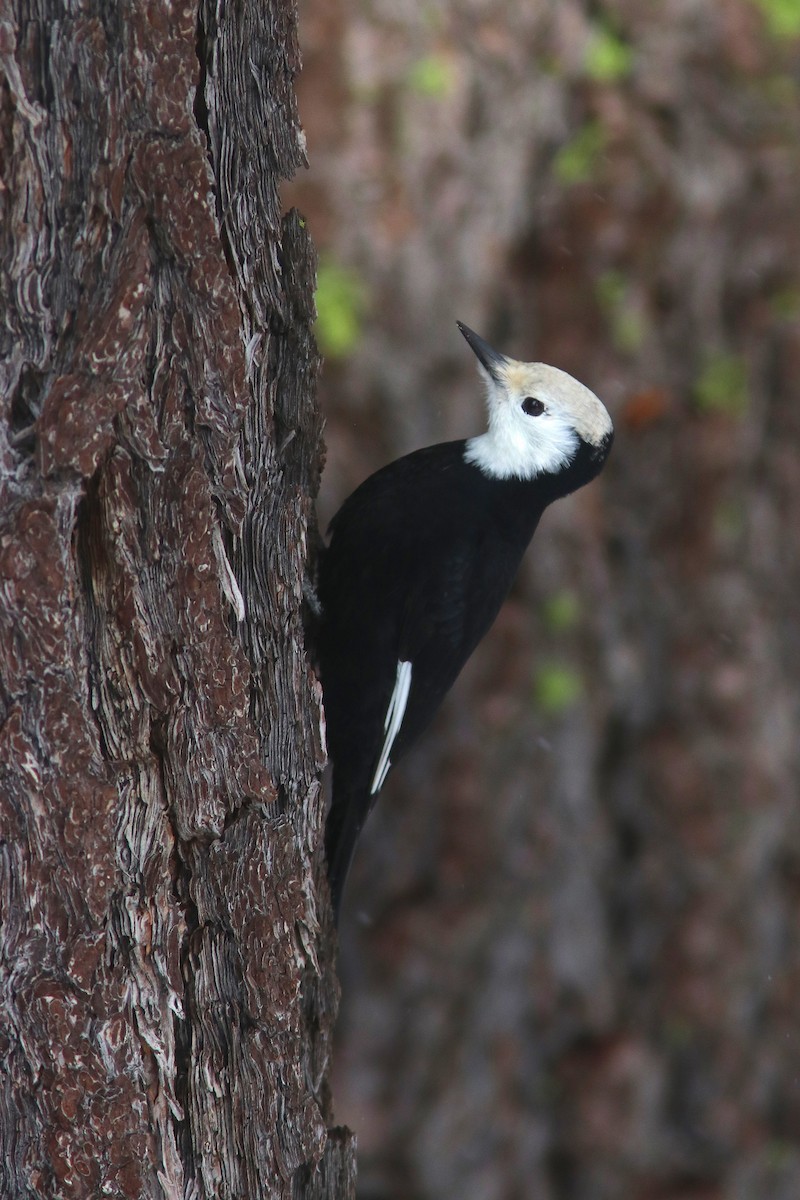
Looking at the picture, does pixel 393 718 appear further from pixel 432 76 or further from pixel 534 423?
pixel 432 76

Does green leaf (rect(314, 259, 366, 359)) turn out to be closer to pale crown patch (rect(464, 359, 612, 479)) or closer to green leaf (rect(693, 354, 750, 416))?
pale crown patch (rect(464, 359, 612, 479))

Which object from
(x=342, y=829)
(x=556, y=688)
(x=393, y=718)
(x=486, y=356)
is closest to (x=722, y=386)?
(x=486, y=356)

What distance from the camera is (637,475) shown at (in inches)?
136

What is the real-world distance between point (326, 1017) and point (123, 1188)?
55cm

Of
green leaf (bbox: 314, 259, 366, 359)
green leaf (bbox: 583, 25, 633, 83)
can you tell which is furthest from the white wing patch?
green leaf (bbox: 583, 25, 633, 83)

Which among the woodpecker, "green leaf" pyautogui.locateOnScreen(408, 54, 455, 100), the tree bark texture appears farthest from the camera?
"green leaf" pyautogui.locateOnScreen(408, 54, 455, 100)

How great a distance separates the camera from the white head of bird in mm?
2799

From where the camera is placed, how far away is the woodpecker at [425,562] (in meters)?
2.64

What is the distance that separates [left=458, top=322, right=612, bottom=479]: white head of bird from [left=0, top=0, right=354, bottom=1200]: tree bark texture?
119 centimetres

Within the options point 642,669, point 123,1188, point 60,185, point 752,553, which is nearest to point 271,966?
point 123,1188

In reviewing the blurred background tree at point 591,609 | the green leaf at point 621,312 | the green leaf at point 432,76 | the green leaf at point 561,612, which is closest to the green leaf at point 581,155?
the blurred background tree at point 591,609

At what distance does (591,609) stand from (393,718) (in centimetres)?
98

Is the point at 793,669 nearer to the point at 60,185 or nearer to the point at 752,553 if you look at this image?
the point at 752,553

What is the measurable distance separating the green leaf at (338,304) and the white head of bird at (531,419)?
52 cm
